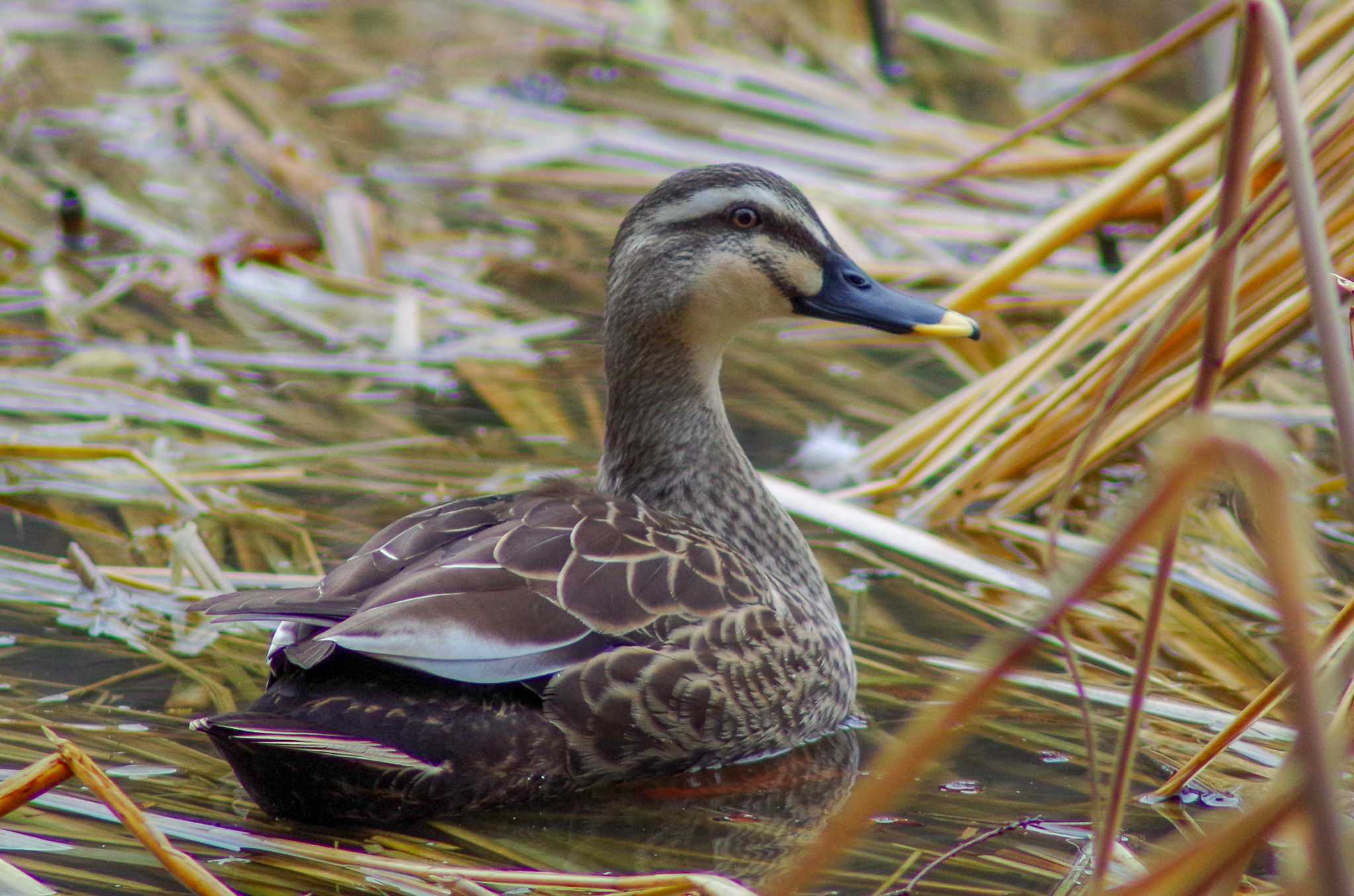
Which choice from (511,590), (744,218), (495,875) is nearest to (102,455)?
(511,590)

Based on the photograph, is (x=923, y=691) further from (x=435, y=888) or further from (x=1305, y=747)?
(x=1305, y=747)

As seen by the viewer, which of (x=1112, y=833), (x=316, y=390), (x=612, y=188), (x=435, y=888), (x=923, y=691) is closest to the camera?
(x=1112, y=833)

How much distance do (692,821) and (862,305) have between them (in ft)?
4.40

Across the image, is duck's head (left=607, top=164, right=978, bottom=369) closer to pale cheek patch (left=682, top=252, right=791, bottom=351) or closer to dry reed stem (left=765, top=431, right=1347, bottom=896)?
pale cheek patch (left=682, top=252, right=791, bottom=351)

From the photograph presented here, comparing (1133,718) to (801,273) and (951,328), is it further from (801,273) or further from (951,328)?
(801,273)

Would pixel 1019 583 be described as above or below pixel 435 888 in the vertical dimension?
above

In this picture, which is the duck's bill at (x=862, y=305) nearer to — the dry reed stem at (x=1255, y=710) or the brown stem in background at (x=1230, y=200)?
the dry reed stem at (x=1255, y=710)

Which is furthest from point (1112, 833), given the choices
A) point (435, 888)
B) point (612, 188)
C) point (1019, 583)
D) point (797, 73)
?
point (797, 73)

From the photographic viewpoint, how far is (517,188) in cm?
788

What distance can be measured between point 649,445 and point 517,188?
400 cm

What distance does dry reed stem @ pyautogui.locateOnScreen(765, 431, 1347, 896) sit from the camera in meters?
1.64

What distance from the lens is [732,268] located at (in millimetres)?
3996

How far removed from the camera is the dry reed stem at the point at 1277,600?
1641 millimetres

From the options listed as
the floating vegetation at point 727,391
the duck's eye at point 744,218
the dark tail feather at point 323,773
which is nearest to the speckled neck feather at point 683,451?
the duck's eye at point 744,218
